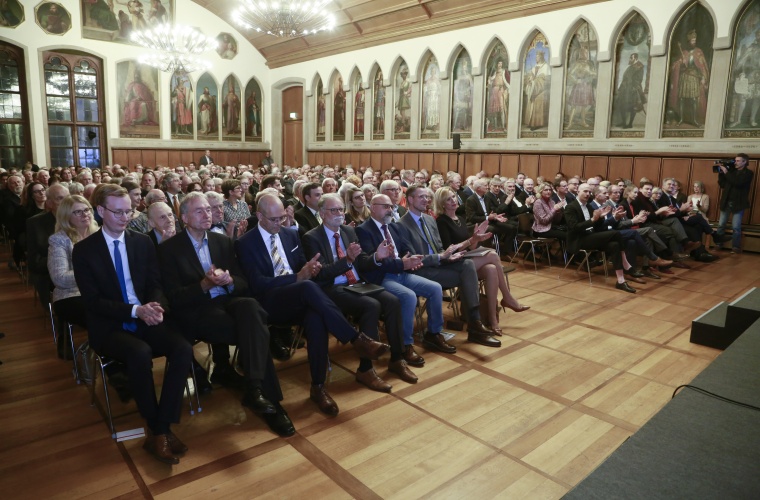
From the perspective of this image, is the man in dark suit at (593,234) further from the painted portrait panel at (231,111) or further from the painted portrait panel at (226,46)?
the painted portrait panel at (226,46)

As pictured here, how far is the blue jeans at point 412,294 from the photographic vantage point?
4156 millimetres

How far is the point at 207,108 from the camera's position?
19000mm

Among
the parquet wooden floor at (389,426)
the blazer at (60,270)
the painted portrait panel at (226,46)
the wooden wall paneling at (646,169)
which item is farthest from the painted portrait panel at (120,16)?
the blazer at (60,270)

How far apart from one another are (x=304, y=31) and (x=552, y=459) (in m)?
10.4

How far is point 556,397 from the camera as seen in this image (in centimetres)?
366

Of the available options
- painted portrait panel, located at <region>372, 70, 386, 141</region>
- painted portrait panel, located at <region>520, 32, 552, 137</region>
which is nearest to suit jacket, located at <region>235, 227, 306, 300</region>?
painted portrait panel, located at <region>520, 32, 552, 137</region>

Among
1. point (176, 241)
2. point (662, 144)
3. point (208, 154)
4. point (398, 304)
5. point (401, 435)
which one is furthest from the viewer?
point (208, 154)

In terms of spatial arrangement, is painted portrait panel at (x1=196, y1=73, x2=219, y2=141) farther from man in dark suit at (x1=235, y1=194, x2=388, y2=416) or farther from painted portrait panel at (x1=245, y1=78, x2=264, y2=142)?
man in dark suit at (x1=235, y1=194, x2=388, y2=416)

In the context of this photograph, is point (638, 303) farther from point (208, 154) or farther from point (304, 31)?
point (208, 154)

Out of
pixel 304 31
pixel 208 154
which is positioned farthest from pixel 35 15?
pixel 304 31

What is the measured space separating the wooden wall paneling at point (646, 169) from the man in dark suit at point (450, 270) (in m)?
7.88

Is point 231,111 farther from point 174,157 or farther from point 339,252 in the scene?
point 339,252

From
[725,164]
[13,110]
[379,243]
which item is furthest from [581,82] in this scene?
[13,110]

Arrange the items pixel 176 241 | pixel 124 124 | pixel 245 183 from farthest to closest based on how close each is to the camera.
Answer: pixel 124 124 → pixel 245 183 → pixel 176 241
